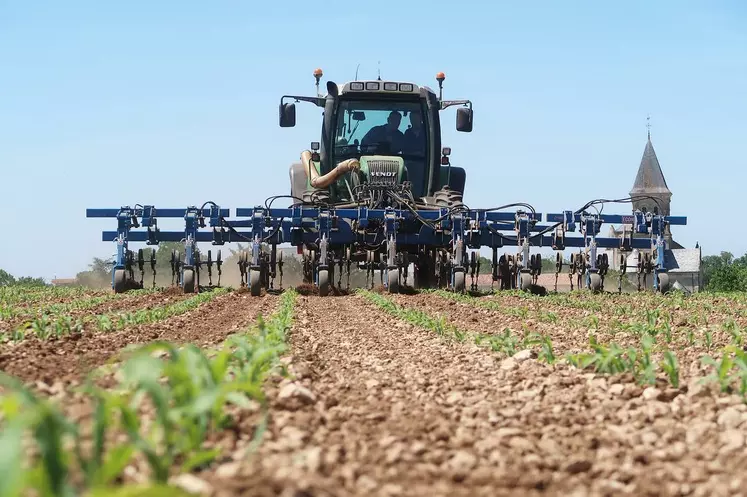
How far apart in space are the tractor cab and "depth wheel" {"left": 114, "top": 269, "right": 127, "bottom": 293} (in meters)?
3.72

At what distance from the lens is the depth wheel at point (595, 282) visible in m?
18.4

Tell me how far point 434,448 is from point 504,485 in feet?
1.83

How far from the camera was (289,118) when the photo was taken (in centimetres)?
1773

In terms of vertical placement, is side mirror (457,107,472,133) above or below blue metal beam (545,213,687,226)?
above

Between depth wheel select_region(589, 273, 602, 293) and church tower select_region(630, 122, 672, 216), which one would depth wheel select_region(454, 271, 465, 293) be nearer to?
depth wheel select_region(589, 273, 602, 293)

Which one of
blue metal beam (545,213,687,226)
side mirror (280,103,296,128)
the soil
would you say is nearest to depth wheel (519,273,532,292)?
blue metal beam (545,213,687,226)

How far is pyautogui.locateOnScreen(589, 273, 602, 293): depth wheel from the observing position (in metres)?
18.4

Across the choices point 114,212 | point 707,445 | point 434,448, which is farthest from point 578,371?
point 114,212

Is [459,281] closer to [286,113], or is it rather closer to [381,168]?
[381,168]

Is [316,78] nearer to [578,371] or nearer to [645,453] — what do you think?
[578,371]

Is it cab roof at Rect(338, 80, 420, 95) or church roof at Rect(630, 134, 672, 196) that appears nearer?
cab roof at Rect(338, 80, 420, 95)

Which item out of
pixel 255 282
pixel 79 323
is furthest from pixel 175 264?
A: pixel 79 323

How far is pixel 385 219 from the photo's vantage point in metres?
18.0

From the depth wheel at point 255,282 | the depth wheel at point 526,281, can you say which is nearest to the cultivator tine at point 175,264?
the depth wheel at point 255,282
